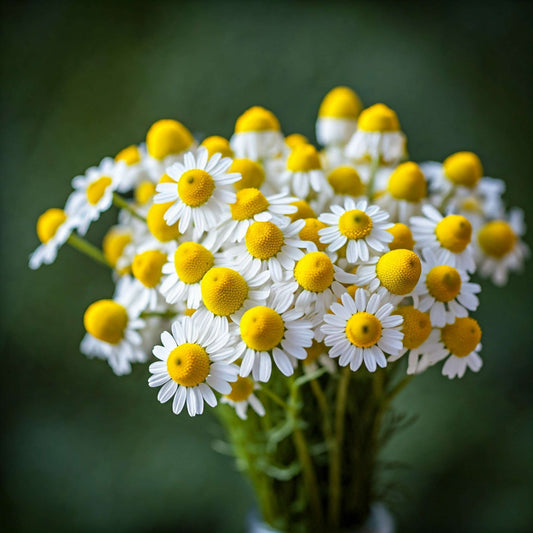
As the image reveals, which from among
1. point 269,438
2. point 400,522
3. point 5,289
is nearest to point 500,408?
point 400,522

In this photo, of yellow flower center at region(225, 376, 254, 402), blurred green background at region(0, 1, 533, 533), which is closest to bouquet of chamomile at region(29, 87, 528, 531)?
yellow flower center at region(225, 376, 254, 402)

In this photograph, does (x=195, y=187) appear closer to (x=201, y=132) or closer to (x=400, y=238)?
(x=400, y=238)

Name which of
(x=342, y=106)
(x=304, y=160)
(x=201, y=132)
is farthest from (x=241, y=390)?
(x=201, y=132)

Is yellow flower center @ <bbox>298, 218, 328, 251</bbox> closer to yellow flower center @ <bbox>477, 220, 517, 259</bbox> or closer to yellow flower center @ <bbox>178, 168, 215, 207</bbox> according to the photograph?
yellow flower center @ <bbox>178, 168, 215, 207</bbox>

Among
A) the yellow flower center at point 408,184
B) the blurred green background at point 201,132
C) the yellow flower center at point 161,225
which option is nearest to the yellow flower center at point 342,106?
Result: the yellow flower center at point 408,184

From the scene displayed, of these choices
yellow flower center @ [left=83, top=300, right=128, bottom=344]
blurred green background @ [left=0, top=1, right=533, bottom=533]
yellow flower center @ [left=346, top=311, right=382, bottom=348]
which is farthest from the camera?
blurred green background @ [left=0, top=1, right=533, bottom=533]

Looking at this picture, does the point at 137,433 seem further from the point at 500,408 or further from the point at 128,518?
the point at 500,408
